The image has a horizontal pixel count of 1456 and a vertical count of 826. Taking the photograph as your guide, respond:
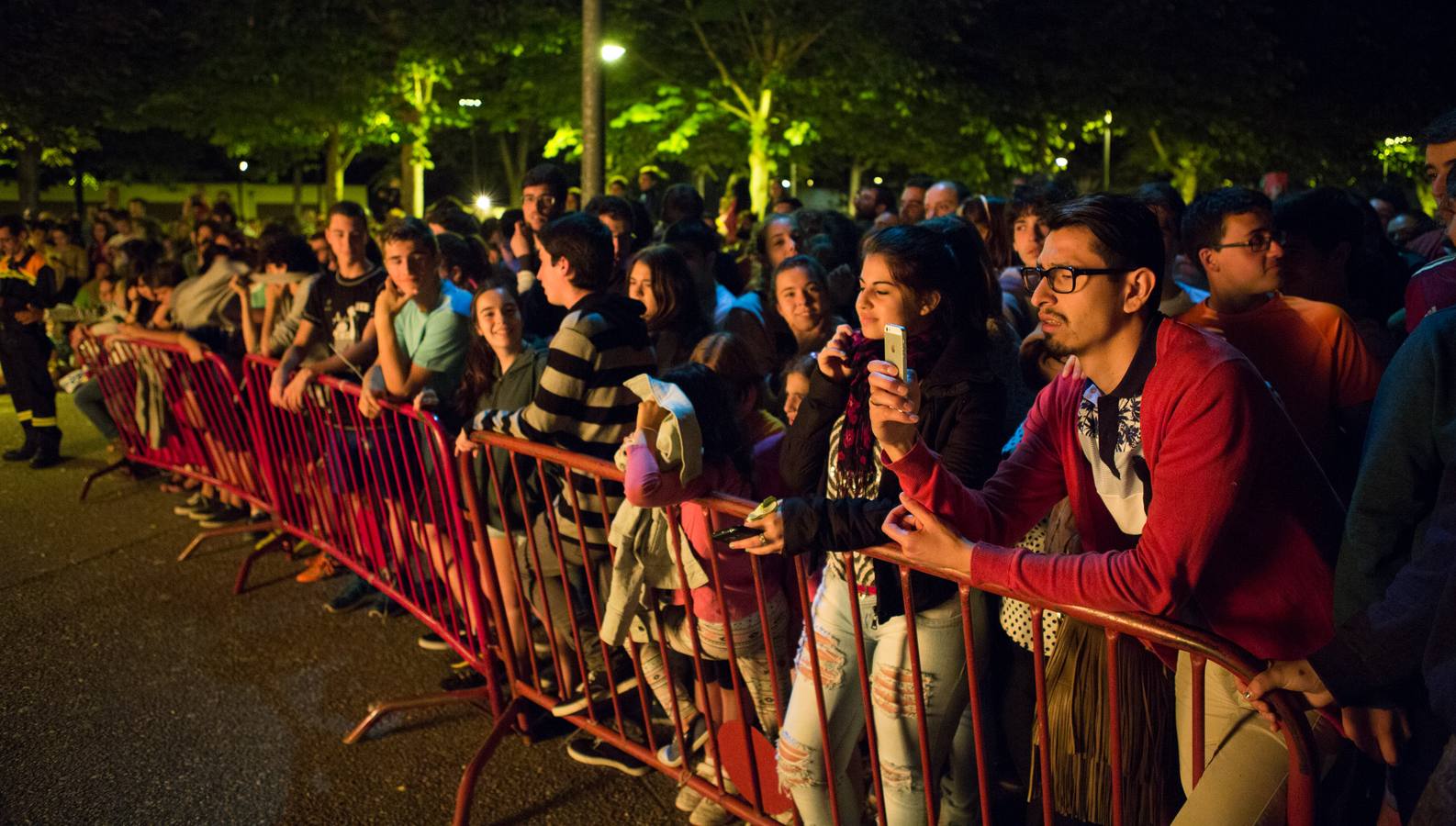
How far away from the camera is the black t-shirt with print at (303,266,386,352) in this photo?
6215 mm

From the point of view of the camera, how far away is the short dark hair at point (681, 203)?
25.6 ft

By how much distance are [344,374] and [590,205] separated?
7.35 feet

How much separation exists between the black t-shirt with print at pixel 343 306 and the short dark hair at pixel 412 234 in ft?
2.73

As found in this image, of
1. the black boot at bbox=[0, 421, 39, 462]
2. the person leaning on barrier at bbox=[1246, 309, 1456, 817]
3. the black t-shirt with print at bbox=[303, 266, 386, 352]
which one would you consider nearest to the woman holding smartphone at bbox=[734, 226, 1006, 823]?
the person leaning on barrier at bbox=[1246, 309, 1456, 817]

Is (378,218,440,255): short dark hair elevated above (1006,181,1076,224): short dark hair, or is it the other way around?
(378,218,440,255): short dark hair

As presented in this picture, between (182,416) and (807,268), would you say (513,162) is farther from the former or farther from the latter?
(807,268)

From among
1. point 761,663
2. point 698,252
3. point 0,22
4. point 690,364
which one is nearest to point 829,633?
point 761,663

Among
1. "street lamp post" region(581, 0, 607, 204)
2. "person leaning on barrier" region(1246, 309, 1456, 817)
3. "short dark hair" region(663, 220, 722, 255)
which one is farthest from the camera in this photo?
"street lamp post" region(581, 0, 607, 204)

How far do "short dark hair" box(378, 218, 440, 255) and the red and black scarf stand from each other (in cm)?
299

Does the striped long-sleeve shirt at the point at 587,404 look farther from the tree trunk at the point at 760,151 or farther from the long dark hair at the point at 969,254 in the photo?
the tree trunk at the point at 760,151

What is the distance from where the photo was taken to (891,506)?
2.78m

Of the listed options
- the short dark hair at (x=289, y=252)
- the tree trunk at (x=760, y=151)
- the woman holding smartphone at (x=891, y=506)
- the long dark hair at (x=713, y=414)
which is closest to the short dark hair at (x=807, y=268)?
the long dark hair at (x=713, y=414)

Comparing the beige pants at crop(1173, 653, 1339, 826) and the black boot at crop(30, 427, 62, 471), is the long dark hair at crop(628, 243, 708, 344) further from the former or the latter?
the black boot at crop(30, 427, 62, 471)

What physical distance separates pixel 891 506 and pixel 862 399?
44 centimetres
